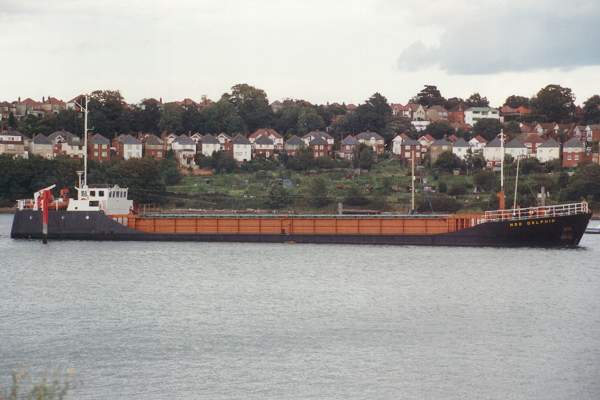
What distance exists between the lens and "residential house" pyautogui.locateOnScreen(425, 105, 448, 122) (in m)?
184

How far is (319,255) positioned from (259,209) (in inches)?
1887

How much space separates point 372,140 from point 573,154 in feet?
91.0

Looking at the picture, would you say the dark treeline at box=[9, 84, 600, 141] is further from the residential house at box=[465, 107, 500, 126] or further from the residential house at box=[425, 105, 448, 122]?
the residential house at box=[425, 105, 448, 122]

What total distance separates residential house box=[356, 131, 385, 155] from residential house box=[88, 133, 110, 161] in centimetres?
3332

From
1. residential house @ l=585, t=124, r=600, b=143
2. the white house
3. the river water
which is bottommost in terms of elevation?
the river water

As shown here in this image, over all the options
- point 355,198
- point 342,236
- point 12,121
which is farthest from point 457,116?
point 342,236

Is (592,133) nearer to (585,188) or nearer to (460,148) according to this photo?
(460,148)

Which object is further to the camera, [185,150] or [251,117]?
[251,117]

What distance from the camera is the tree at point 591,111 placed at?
17162cm

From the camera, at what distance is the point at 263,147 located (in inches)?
5925

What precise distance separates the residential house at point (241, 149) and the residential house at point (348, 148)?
1202 cm

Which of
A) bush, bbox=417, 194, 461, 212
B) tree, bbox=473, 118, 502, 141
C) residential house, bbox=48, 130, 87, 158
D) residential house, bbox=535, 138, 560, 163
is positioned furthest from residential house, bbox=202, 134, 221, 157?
bush, bbox=417, 194, 461, 212

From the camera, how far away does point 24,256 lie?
6322 centimetres

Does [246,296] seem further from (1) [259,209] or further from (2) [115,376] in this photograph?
(1) [259,209]
